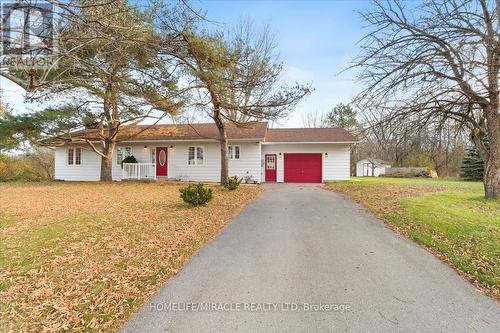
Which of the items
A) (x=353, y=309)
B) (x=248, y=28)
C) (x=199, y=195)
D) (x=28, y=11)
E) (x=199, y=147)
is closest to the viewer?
(x=353, y=309)

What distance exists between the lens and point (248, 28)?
14.5 m

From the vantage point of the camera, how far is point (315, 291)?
11.4 feet

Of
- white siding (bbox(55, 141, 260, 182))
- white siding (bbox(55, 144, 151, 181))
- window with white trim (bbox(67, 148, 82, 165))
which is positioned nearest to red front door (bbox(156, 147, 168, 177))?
white siding (bbox(55, 141, 260, 182))

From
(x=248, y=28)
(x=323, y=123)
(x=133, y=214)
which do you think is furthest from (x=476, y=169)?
(x=133, y=214)

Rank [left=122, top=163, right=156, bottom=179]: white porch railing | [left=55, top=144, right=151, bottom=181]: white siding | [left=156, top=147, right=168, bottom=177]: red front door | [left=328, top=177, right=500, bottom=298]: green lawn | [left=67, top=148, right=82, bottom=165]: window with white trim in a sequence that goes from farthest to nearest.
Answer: [left=67, top=148, right=82, bottom=165]: window with white trim, [left=55, top=144, right=151, bottom=181]: white siding, [left=156, top=147, right=168, bottom=177]: red front door, [left=122, top=163, right=156, bottom=179]: white porch railing, [left=328, top=177, right=500, bottom=298]: green lawn

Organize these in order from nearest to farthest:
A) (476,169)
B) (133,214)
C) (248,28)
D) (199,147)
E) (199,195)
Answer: (133,214) → (199,195) → (248,28) → (199,147) → (476,169)

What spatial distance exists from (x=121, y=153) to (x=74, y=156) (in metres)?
4.17

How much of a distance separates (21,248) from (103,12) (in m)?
4.51

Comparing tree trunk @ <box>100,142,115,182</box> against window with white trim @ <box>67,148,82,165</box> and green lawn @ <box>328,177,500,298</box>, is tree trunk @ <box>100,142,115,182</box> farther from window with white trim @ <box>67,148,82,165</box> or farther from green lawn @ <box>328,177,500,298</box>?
green lawn @ <box>328,177,500,298</box>

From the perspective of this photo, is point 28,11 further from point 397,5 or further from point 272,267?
point 397,5

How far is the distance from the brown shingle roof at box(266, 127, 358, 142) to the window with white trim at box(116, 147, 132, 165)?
10507 mm

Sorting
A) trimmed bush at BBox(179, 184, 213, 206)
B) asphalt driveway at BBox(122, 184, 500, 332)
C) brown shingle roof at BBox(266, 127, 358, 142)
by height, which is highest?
brown shingle roof at BBox(266, 127, 358, 142)

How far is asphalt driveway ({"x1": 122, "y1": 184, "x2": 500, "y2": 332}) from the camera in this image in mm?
2816

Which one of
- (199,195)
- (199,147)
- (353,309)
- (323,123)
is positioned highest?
(323,123)
